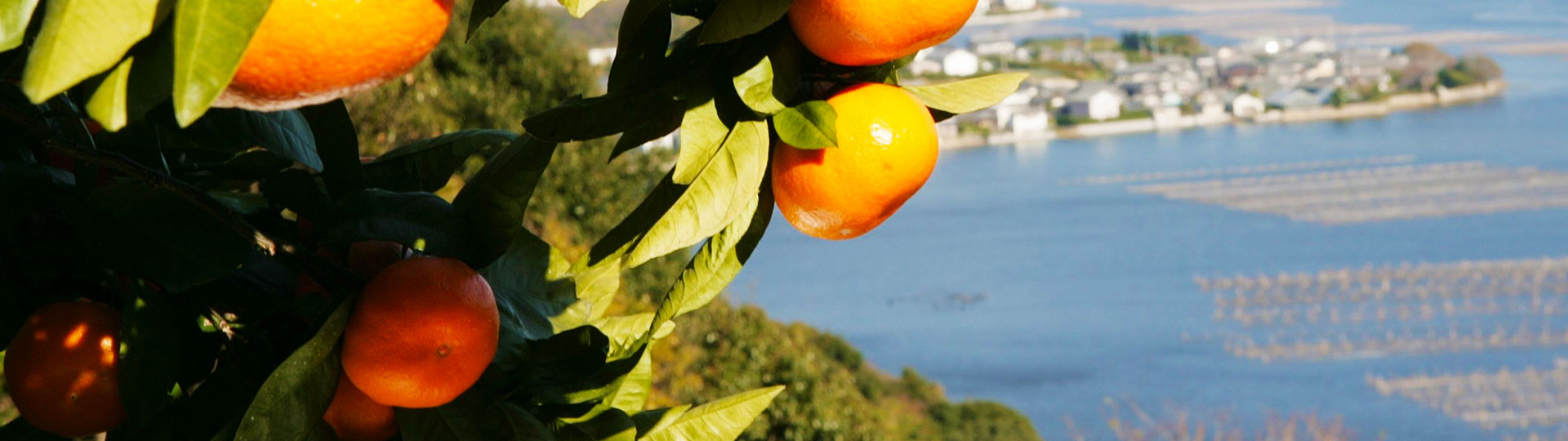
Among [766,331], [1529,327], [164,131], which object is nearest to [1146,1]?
[1529,327]

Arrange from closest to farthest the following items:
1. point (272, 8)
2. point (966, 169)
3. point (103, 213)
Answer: point (272, 8)
point (103, 213)
point (966, 169)

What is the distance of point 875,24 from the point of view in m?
0.35

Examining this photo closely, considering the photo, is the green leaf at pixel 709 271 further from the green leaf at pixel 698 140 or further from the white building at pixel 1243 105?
the white building at pixel 1243 105

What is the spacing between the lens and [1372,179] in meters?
17.5

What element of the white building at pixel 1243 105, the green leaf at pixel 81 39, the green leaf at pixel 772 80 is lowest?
the white building at pixel 1243 105

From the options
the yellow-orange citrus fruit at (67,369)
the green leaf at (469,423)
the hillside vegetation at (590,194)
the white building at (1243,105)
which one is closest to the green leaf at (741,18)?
the green leaf at (469,423)

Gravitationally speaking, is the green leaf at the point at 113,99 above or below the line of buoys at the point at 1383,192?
above

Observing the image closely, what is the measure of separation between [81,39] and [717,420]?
15.2 inches

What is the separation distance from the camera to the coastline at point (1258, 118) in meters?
18.5

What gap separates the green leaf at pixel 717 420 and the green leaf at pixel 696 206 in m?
0.22

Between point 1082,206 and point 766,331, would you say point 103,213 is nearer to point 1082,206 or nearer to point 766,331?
point 766,331

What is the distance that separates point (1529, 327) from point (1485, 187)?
16.5 feet

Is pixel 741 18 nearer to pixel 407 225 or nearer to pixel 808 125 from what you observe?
pixel 808 125

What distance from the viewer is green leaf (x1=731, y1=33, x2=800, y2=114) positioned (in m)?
0.36
